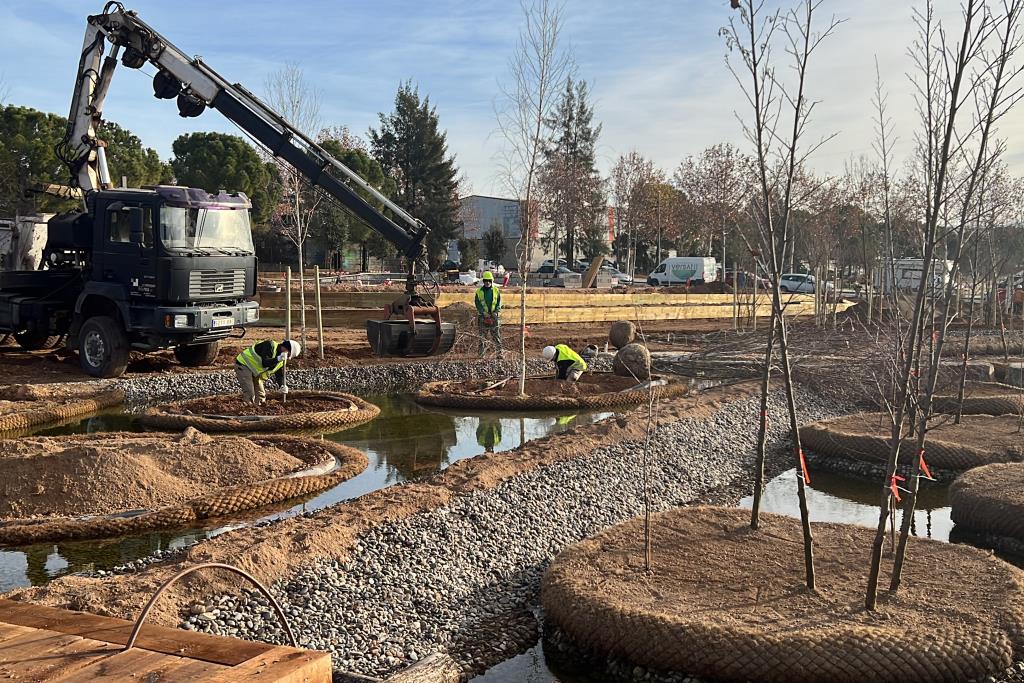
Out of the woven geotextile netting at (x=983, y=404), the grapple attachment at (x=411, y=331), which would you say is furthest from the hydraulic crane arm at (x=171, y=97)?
the woven geotextile netting at (x=983, y=404)

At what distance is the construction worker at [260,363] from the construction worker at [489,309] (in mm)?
Result: 4666

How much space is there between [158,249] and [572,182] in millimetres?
35550

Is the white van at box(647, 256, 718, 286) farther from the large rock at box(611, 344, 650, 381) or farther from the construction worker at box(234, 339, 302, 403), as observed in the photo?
the construction worker at box(234, 339, 302, 403)

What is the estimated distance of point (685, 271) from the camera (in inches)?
1718

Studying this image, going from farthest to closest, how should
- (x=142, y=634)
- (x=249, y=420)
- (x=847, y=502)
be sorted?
(x=249, y=420) < (x=847, y=502) < (x=142, y=634)

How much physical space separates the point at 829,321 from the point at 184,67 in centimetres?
1874

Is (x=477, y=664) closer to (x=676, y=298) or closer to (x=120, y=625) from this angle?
(x=120, y=625)

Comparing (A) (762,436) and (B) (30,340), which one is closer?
(A) (762,436)

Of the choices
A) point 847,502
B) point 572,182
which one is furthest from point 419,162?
point 847,502

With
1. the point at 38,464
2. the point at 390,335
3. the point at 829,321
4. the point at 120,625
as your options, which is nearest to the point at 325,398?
the point at 390,335

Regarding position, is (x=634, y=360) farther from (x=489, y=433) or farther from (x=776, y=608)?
(x=776, y=608)

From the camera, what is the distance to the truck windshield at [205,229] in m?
13.5

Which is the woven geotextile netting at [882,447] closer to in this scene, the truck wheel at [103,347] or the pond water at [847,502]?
the pond water at [847,502]

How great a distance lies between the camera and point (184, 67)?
15.0 metres
